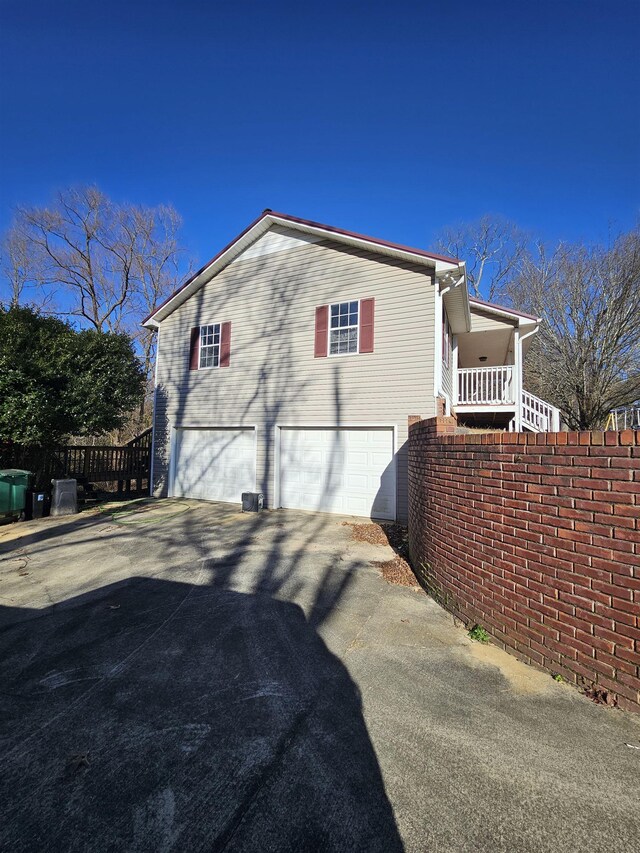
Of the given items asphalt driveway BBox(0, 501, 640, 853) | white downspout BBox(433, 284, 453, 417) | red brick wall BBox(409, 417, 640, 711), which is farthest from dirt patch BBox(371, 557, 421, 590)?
white downspout BBox(433, 284, 453, 417)

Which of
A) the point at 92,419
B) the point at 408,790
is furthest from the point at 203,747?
the point at 92,419

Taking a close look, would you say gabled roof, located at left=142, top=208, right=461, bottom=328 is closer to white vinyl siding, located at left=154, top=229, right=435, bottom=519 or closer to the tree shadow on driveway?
white vinyl siding, located at left=154, top=229, right=435, bottom=519

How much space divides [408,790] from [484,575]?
1904 mm

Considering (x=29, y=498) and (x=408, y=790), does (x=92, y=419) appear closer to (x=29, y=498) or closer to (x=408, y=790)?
(x=29, y=498)

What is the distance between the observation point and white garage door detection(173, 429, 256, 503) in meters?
10.6

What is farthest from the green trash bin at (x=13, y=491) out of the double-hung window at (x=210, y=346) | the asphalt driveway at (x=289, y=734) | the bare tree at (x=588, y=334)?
the bare tree at (x=588, y=334)

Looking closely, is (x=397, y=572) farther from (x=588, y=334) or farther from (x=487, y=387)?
(x=588, y=334)

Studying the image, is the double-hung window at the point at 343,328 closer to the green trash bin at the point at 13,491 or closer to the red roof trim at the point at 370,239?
the red roof trim at the point at 370,239

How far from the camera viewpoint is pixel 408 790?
76.2 inches

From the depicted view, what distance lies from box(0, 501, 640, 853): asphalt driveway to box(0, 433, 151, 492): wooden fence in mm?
6284

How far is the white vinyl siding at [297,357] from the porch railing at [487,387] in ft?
10.3

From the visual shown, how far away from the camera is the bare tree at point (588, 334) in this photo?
17.4 meters

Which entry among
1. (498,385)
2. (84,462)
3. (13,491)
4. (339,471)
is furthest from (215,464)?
(498,385)

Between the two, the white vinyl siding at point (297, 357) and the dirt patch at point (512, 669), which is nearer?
the dirt patch at point (512, 669)
